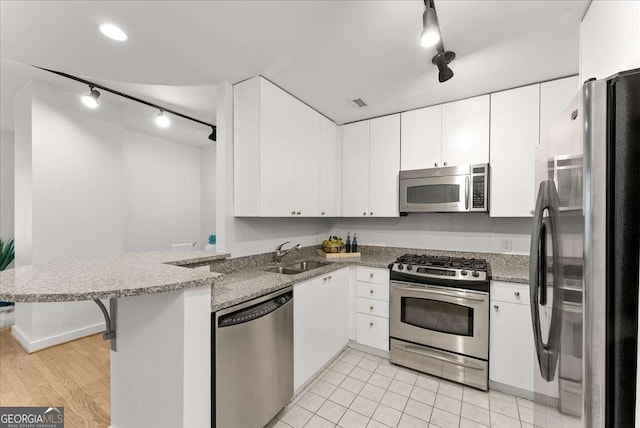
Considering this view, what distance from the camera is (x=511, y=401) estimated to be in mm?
1965

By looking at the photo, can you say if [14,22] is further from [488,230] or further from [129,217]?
[488,230]

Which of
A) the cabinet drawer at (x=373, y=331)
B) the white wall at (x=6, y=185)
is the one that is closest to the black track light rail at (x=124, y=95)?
the white wall at (x=6, y=185)

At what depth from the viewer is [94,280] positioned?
1.00m

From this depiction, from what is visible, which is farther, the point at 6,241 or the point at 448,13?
the point at 6,241

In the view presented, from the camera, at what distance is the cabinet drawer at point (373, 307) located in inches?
99.3

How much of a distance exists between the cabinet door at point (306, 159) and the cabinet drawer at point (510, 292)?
5.64 ft

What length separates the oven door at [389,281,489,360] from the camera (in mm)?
2080

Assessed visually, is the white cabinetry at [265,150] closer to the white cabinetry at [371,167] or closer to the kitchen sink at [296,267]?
the kitchen sink at [296,267]

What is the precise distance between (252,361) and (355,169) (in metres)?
2.28

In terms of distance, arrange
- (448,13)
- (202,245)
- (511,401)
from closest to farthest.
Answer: (448,13) < (511,401) < (202,245)

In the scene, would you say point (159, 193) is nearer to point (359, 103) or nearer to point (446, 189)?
point (359, 103)

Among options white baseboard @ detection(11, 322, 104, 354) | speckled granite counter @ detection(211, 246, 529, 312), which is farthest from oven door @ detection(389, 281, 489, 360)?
white baseboard @ detection(11, 322, 104, 354)

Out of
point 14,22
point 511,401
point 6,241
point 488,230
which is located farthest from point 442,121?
point 6,241

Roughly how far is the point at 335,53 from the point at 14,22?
1.87 m
